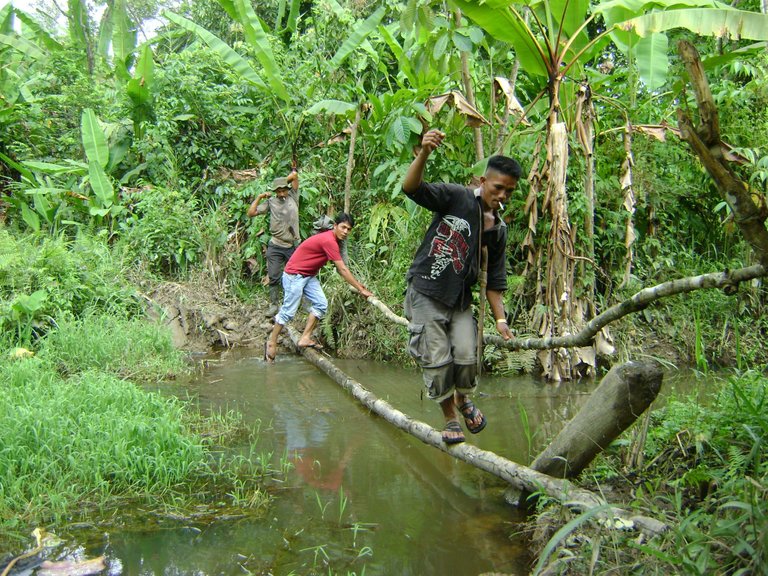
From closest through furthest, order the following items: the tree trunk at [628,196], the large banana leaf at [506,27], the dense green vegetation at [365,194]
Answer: the dense green vegetation at [365,194] → the large banana leaf at [506,27] → the tree trunk at [628,196]

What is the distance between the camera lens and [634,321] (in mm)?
7660

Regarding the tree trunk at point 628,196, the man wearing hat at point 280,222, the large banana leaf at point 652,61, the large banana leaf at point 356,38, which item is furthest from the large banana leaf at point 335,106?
the large banana leaf at point 652,61

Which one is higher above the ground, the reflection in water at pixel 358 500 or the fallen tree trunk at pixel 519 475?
the fallen tree trunk at pixel 519 475

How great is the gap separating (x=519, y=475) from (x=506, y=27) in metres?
3.88

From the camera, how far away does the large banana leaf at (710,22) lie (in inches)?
173

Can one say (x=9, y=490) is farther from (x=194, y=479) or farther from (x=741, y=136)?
(x=741, y=136)

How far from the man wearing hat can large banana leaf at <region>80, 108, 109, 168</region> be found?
8.75 ft

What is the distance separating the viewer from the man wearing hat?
8570 mm

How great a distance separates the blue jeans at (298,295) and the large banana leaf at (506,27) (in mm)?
3411

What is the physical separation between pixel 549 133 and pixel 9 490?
4953 millimetres

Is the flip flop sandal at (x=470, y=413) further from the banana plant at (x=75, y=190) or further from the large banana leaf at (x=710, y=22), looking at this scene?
the banana plant at (x=75, y=190)

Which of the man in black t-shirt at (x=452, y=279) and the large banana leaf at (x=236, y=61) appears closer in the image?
the man in black t-shirt at (x=452, y=279)

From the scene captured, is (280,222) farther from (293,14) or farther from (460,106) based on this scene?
(293,14)

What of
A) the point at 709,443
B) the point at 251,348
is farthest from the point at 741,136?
the point at 251,348
